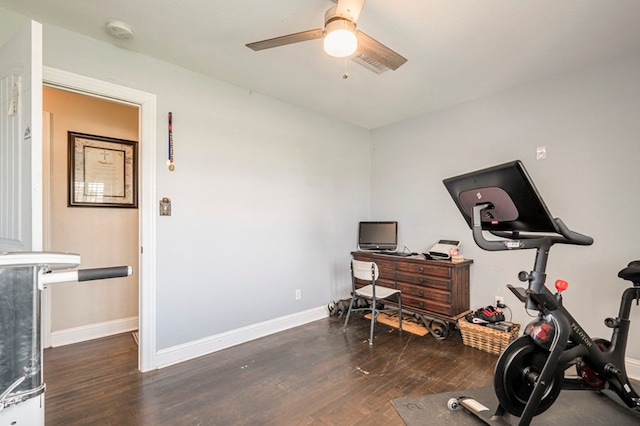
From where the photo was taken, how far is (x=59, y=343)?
2.84 m

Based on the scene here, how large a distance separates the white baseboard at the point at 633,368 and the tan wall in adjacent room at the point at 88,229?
4623mm

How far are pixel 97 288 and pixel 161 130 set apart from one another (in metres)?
1.89

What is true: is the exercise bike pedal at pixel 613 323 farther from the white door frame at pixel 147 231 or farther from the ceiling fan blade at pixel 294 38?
the white door frame at pixel 147 231

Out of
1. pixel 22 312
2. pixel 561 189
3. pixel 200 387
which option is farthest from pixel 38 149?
pixel 561 189

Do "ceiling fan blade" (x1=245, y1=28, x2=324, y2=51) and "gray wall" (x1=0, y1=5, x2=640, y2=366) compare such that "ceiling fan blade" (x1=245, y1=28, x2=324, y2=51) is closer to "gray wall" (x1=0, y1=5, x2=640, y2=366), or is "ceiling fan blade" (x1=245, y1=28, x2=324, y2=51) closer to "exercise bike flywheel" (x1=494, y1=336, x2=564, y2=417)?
"gray wall" (x1=0, y1=5, x2=640, y2=366)

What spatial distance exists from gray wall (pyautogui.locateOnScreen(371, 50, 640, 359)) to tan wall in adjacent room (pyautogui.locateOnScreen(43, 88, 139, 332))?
11.6 feet

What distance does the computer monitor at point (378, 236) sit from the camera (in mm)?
3869

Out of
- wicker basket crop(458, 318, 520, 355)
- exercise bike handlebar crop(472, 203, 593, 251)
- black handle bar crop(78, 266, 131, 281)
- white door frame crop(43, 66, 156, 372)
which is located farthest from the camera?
wicker basket crop(458, 318, 520, 355)

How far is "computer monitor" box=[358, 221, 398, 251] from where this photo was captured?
12.7 ft

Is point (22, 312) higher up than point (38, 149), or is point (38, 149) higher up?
point (38, 149)

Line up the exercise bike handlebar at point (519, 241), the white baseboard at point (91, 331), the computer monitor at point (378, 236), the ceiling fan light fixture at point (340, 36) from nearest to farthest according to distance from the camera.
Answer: the exercise bike handlebar at point (519, 241) < the ceiling fan light fixture at point (340, 36) < the white baseboard at point (91, 331) < the computer monitor at point (378, 236)

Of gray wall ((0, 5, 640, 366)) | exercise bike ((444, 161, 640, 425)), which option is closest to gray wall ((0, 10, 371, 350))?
gray wall ((0, 5, 640, 366))

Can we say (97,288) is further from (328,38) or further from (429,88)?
(429,88)

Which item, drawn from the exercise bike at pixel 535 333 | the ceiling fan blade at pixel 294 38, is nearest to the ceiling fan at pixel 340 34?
the ceiling fan blade at pixel 294 38
